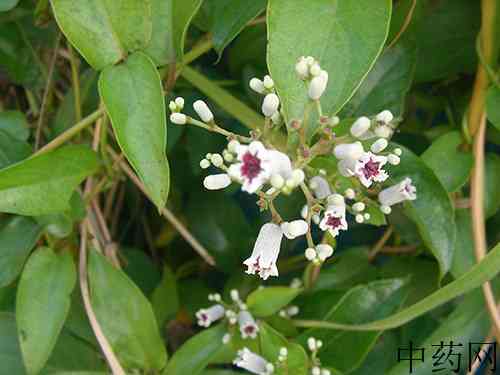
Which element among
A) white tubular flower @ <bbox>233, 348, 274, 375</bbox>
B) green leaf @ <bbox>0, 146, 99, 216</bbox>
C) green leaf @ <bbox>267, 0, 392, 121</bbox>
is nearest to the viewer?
green leaf @ <bbox>267, 0, 392, 121</bbox>

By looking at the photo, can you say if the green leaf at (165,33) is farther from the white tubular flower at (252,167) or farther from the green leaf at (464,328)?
the green leaf at (464,328)

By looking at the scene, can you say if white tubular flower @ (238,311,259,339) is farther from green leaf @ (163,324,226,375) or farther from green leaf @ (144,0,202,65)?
green leaf @ (144,0,202,65)

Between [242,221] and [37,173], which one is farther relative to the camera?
[242,221]

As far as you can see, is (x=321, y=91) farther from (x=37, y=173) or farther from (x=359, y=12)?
(x=37, y=173)

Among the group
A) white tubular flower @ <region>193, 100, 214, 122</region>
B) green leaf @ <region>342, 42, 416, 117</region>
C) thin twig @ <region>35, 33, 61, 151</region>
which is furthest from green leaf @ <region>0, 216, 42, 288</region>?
green leaf @ <region>342, 42, 416, 117</region>

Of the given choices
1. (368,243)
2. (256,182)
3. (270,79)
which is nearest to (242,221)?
(368,243)

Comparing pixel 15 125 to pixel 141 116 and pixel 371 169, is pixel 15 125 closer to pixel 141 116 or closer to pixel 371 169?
pixel 141 116
